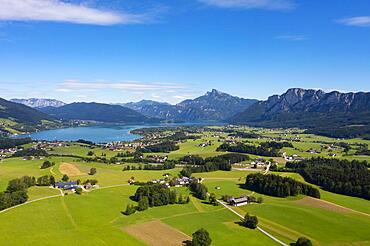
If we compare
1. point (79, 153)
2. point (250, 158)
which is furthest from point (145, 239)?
point (79, 153)

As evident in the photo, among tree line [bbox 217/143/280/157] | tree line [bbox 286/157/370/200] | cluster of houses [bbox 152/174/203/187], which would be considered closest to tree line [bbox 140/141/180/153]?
tree line [bbox 217/143/280/157]

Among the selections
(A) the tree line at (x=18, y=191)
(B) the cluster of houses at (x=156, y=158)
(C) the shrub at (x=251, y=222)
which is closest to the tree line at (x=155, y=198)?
(C) the shrub at (x=251, y=222)

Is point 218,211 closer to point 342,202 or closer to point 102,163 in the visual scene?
point 342,202

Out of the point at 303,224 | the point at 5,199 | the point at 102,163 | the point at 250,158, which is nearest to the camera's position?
the point at 303,224

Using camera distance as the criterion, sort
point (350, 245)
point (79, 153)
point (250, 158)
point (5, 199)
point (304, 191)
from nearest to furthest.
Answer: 1. point (350, 245)
2. point (5, 199)
3. point (304, 191)
4. point (250, 158)
5. point (79, 153)

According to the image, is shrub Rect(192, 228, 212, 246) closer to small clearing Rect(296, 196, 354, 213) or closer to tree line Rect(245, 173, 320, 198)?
small clearing Rect(296, 196, 354, 213)

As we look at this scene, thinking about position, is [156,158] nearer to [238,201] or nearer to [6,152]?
[6,152]

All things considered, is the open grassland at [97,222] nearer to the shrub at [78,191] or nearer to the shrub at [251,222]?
the shrub at [251,222]
